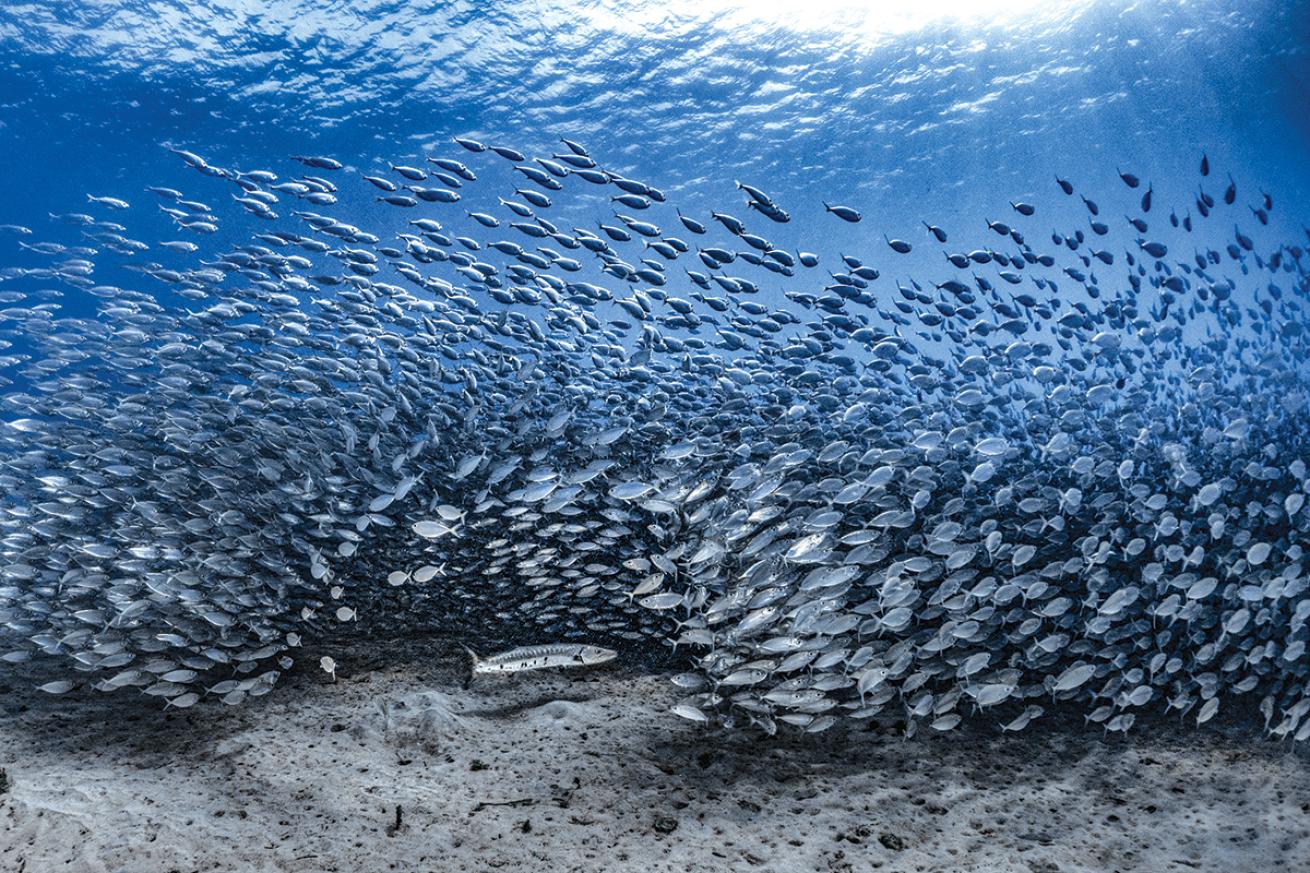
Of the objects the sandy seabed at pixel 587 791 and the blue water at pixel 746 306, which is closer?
the sandy seabed at pixel 587 791

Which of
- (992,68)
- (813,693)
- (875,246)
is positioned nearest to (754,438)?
(813,693)

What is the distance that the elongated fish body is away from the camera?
6812mm

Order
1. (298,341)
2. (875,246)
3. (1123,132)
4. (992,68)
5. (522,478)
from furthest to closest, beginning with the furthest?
(875,246)
(1123,132)
(992,68)
(298,341)
(522,478)

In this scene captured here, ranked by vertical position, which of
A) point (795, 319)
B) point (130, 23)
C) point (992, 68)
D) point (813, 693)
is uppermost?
point (992, 68)

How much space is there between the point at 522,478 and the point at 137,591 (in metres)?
3.68

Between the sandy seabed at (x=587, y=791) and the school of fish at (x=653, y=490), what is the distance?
0.33 meters

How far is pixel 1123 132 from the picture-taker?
1082 inches

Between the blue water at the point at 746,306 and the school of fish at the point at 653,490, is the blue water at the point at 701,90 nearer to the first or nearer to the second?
the blue water at the point at 746,306

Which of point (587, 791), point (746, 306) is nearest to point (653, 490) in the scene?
point (587, 791)

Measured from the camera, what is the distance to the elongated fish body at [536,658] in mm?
6812

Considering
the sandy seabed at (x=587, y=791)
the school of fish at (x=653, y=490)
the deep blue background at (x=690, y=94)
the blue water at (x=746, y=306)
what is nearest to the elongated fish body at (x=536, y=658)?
the sandy seabed at (x=587, y=791)

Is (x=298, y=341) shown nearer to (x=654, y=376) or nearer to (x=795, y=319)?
(x=654, y=376)

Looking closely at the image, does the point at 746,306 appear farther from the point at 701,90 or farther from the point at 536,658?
the point at 701,90

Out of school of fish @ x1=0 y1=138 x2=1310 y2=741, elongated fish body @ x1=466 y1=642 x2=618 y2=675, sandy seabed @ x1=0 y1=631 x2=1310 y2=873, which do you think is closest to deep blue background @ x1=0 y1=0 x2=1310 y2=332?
school of fish @ x1=0 y1=138 x2=1310 y2=741
